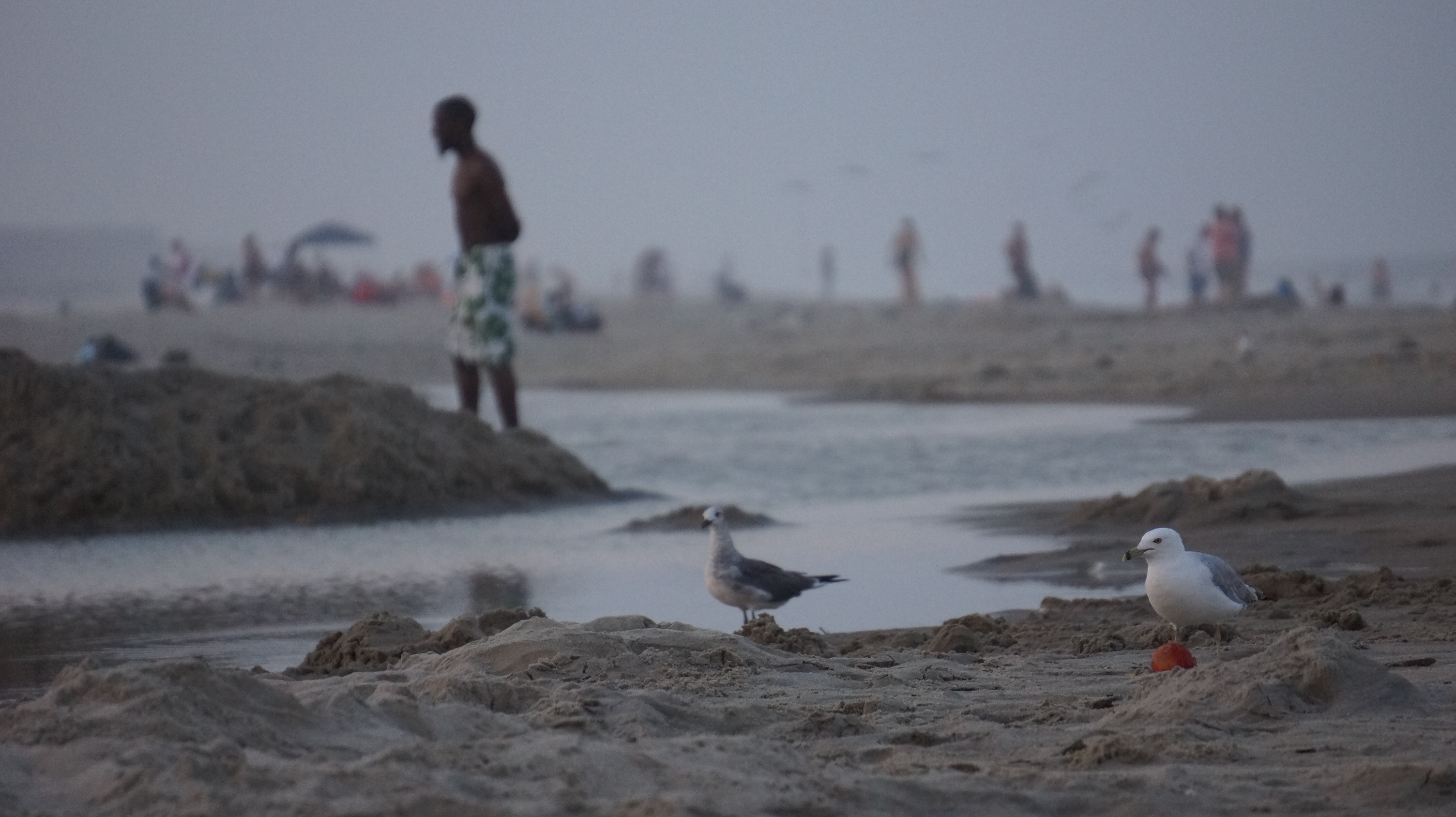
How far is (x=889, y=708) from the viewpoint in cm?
475

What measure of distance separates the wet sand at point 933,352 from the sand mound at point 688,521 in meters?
6.47

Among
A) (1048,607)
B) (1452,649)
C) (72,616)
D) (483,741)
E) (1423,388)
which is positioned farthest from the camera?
(1423,388)

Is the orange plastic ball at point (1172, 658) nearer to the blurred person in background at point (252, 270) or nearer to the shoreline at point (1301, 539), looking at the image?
the shoreline at point (1301, 539)

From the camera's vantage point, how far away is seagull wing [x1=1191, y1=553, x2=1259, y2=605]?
5.61 metres

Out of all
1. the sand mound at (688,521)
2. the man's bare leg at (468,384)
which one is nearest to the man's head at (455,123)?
the man's bare leg at (468,384)

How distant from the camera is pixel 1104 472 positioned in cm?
1136

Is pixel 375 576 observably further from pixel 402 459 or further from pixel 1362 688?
pixel 1362 688

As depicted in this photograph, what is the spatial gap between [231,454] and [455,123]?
9.84 ft

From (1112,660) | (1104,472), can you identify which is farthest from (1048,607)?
(1104,472)

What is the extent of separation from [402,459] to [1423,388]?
944 cm

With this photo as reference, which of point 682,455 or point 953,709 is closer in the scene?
point 953,709

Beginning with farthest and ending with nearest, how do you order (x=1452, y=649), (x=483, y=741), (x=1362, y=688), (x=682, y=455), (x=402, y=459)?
1. (x=682, y=455)
2. (x=402, y=459)
3. (x=1452, y=649)
4. (x=1362, y=688)
5. (x=483, y=741)

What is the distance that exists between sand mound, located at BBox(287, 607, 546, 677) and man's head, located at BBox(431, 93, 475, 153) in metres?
6.40

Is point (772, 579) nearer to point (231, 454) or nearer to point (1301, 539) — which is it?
point (1301, 539)
